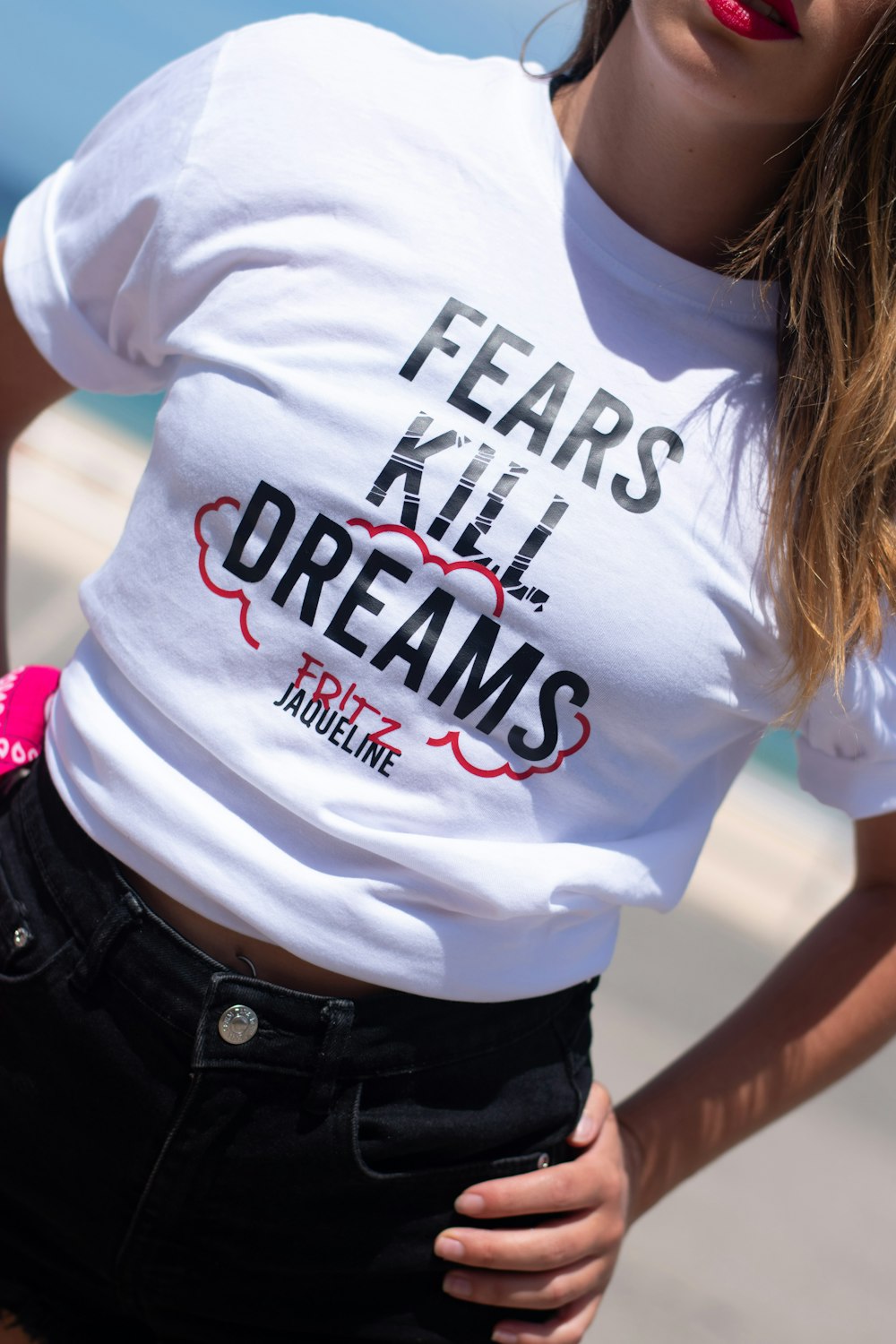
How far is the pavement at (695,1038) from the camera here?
1583mm

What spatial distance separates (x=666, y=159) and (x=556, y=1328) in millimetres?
820

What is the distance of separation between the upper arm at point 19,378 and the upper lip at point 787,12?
54 centimetres

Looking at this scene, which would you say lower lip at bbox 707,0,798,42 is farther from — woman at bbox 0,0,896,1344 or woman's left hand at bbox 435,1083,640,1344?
woman's left hand at bbox 435,1083,640,1344

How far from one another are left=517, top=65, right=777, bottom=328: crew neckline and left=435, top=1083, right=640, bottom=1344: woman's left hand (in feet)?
1.87

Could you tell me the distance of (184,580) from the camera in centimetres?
80

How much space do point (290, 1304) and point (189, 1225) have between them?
9 centimetres

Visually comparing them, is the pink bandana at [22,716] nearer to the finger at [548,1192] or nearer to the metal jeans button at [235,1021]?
the metal jeans button at [235,1021]

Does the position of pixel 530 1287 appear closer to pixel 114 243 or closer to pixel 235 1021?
pixel 235 1021

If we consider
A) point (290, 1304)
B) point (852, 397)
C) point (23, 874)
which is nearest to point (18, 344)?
point (23, 874)

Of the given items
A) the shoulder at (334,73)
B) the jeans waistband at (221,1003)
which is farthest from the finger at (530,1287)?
the shoulder at (334,73)

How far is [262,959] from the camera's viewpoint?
2.60 feet

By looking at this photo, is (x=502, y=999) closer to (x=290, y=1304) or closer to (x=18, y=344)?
(x=290, y=1304)

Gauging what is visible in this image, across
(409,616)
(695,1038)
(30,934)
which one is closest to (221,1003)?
(30,934)

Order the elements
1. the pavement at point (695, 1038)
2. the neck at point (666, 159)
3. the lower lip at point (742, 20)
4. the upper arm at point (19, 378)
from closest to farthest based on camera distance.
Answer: the lower lip at point (742, 20)
the neck at point (666, 159)
the upper arm at point (19, 378)
the pavement at point (695, 1038)
